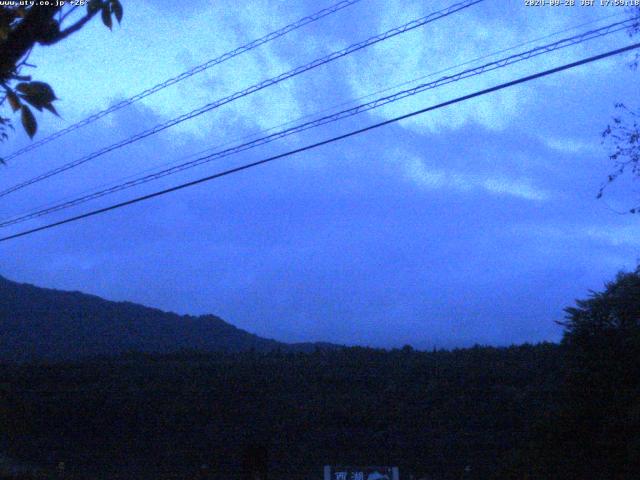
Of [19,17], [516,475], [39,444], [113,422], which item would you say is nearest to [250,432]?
[113,422]

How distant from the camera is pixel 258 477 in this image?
25.0 ft

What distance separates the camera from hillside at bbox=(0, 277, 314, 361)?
108 ft

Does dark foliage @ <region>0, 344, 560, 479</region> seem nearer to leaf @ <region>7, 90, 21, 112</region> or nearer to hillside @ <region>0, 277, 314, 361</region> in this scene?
leaf @ <region>7, 90, 21, 112</region>

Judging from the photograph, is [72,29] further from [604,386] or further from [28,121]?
[604,386]

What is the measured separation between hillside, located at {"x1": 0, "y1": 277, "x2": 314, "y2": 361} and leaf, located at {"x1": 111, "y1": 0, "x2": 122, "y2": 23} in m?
28.3

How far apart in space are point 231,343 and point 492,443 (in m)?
21.5

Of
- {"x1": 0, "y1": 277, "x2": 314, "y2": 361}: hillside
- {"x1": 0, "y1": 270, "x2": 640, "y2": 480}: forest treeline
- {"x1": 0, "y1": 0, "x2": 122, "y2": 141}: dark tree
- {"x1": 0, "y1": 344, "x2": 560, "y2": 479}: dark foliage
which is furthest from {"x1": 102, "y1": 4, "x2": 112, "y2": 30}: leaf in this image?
{"x1": 0, "y1": 277, "x2": 314, "y2": 361}: hillside

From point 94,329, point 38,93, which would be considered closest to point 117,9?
point 38,93

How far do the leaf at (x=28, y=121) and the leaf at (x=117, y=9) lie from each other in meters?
0.67

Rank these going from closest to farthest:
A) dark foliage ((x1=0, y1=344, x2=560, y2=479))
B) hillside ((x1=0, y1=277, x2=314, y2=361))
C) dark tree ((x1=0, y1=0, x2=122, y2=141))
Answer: dark tree ((x1=0, y1=0, x2=122, y2=141)), dark foliage ((x1=0, y1=344, x2=560, y2=479)), hillside ((x1=0, y1=277, x2=314, y2=361))

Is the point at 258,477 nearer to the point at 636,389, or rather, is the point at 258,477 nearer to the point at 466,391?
the point at 636,389

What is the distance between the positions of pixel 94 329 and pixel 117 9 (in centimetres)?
3276

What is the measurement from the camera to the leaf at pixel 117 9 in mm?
3986

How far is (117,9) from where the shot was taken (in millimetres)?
4004
